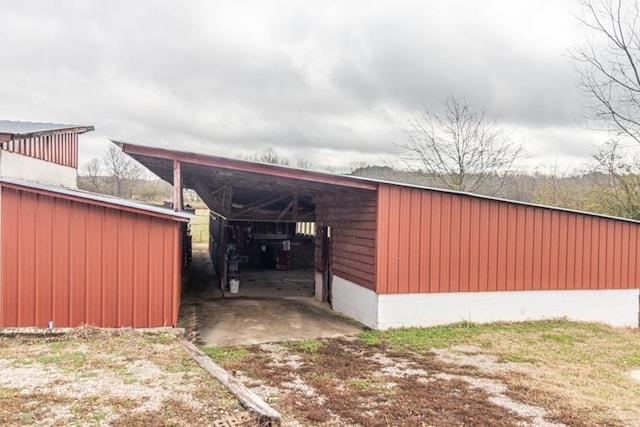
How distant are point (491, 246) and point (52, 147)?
10931 mm

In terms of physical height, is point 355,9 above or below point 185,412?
above

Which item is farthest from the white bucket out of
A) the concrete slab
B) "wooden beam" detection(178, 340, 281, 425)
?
"wooden beam" detection(178, 340, 281, 425)

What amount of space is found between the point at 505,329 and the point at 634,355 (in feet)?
6.78

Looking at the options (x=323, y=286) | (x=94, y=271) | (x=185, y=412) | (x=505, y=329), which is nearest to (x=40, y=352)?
(x=94, y=271)

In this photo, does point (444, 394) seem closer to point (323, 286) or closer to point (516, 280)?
point (516, 280)

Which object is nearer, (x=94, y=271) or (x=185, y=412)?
(x=185, y=412)

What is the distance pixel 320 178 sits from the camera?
26.5 ft

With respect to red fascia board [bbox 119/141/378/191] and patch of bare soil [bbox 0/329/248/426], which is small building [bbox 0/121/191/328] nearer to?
patch of bare soil [bbox 0/329/248/426]

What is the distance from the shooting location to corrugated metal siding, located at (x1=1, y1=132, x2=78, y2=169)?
8673 millimetres

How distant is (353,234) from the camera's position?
9.32m

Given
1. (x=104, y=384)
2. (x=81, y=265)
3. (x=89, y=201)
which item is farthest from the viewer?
(x=81, y=265)

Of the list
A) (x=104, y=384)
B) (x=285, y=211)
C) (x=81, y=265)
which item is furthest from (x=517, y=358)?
(x=81, y=265)

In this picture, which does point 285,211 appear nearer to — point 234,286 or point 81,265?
point 234,286

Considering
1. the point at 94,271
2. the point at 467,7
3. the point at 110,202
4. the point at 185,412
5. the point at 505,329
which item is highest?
the point at 467,7
